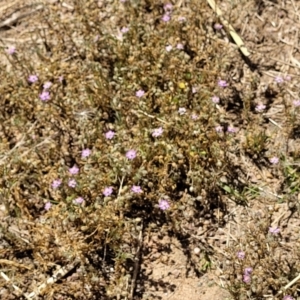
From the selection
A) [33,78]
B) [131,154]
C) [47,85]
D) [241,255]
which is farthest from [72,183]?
[241,255]

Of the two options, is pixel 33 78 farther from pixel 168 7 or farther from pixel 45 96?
pixel 168 7

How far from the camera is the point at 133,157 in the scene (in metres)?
3.88

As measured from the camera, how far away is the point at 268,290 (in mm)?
3500

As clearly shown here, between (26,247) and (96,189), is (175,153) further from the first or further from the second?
(26,247)

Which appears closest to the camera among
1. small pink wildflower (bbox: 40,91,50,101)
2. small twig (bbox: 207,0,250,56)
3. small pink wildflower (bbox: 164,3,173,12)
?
small pink wildflower (bbox: 40,91,50,101)

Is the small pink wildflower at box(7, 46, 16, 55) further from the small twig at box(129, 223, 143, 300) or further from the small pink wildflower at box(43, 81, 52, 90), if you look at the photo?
the small twig at box(129, 223, 143, 300)

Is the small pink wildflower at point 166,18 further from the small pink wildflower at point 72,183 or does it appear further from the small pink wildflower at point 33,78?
the small pink wildflower at point 72,183

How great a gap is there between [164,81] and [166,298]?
1677 millimetres

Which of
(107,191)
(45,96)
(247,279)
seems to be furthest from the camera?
(45,96)

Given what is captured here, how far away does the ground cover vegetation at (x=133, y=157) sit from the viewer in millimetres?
3678

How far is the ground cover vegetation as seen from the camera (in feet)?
12.1

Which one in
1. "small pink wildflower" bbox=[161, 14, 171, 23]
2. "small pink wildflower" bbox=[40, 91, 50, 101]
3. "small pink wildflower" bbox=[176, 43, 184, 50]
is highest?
"small pink wildflower" bbox=[161, 14, 171, 23]

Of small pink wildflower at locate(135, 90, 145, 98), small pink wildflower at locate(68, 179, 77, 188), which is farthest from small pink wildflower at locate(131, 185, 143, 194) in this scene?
small pink wildflower at locate(135, 90, 145, 98)

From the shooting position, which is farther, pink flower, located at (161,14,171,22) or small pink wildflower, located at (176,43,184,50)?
Result: pink flower, located at (161,14,171,22)
